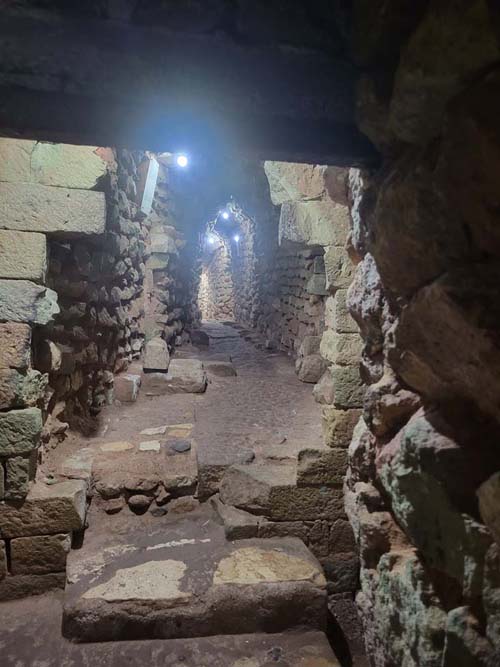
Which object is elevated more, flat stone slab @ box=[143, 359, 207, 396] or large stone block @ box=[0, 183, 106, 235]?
large stone block @ box=[0, 183, 106, 235]

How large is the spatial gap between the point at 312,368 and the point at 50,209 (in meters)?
3.54

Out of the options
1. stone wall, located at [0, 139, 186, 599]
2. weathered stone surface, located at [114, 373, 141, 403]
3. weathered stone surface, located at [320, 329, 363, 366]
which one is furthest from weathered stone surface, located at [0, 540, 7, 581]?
weathered stone surface, located at [320, 329, 363, 366]

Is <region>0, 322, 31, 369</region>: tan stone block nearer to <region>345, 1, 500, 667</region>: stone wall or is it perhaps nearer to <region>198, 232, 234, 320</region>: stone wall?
<region>345, 1, 500, 667</region>: stone wall

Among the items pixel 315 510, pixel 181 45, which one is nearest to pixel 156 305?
pixel 315 510

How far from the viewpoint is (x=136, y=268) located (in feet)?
17.0

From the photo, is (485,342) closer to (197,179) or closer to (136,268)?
(136,268)

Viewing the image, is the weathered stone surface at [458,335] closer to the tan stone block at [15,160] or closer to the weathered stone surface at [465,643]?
the weathered stone surface at [465,643]

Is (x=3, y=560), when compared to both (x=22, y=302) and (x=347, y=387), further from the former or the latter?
(x=347, y=387)

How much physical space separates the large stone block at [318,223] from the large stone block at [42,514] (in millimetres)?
2292

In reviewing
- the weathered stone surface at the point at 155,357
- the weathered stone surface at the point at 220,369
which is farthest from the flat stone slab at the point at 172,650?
the weathered stone surface at the point at 220,369

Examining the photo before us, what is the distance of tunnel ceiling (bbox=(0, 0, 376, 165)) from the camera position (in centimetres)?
114

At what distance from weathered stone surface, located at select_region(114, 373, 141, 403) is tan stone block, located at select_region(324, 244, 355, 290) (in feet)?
7.59

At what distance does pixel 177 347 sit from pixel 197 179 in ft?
9.27

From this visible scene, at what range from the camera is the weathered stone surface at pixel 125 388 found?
441 centimetres
